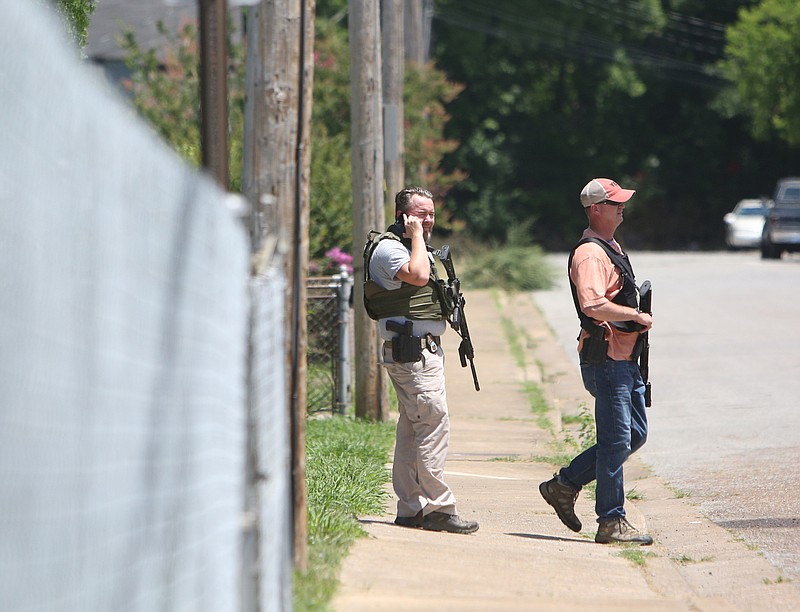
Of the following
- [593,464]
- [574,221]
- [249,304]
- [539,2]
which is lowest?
[593,464]

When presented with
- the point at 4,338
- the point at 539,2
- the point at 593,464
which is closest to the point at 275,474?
the point at 4,338

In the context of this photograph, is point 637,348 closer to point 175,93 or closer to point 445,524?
point 445,524

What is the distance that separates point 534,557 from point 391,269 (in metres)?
1.55

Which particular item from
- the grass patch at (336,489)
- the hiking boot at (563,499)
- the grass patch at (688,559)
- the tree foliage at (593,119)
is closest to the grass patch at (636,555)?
the grass patch at (688,559)

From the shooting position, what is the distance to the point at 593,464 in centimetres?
684

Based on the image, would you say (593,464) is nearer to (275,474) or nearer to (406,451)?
(406,451)

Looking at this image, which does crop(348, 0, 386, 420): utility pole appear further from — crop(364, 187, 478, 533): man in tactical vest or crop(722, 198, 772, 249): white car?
crop(722, 198, 772, 249): white car

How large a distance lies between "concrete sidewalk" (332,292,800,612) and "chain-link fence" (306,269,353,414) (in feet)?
4.04

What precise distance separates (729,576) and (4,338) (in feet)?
14.8

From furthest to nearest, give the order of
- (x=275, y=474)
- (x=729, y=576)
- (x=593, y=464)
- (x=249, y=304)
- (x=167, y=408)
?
1. (x=593, y=464)
2. (x=729, y=576)
3. (x=275, y=474)
4. (x=249, y=304)
5. (x=167, y=408)

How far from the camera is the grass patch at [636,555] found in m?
6.10

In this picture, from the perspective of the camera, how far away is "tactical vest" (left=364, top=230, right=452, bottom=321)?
638 centimetres

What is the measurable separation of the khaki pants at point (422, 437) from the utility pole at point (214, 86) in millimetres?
2398

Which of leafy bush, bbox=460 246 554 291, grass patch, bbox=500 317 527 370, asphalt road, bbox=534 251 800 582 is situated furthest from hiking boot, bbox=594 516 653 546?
leafy bush, bbox=460 246 554 291
